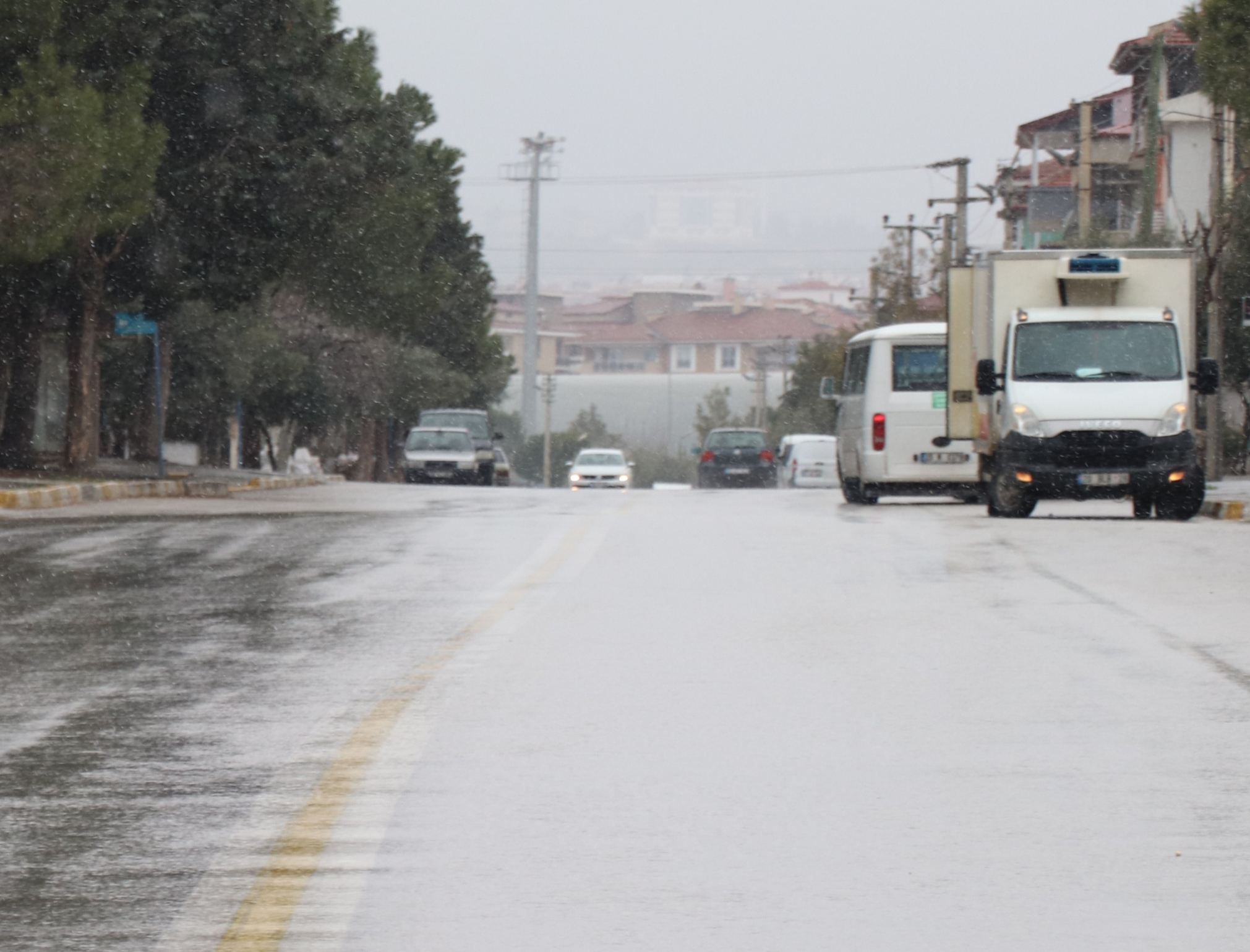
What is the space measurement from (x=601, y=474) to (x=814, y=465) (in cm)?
674

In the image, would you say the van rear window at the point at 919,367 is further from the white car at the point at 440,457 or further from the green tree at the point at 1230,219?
the white car at the point at 440,457

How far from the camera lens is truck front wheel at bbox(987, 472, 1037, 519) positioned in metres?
22.6

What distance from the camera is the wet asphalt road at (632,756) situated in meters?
5.27

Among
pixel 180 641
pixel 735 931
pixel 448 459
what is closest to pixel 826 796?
pixel 735 931

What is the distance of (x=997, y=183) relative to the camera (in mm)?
75688

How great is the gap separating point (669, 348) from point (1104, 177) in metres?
92.7

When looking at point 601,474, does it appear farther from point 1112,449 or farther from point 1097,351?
point 1112,449

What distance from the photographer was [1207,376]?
2267 centimetres

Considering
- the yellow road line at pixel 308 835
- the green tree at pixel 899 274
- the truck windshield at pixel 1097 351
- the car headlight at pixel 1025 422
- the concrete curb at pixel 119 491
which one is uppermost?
the green tree at pixel 899 274

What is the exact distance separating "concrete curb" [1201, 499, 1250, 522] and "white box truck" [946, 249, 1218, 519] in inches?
52.7

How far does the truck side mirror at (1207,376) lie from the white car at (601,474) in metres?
29.3

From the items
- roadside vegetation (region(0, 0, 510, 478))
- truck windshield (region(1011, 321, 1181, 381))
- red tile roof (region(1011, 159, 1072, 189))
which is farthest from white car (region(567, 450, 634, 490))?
red tile roof (region(1011, 159, 1072, 189))

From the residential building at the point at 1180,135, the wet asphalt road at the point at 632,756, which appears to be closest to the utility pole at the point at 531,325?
the residential building at the point at 1180,135

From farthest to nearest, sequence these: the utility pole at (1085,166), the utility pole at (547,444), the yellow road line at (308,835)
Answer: the utility pole at (547,444) < the utility pole at (1085,166) < the yellow road line at (308,835)
